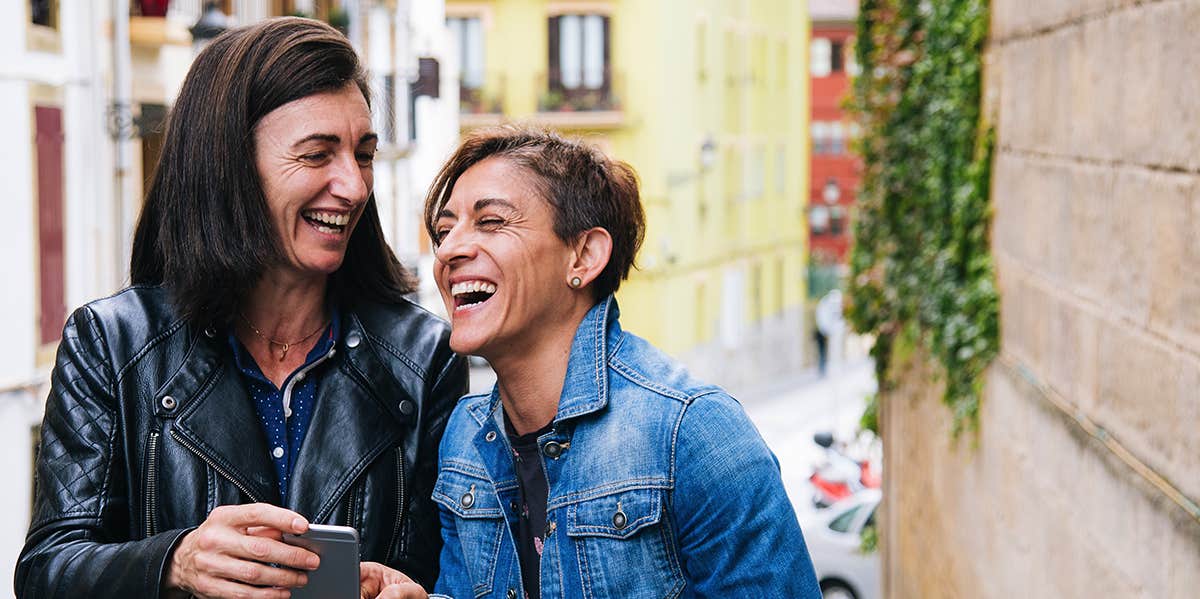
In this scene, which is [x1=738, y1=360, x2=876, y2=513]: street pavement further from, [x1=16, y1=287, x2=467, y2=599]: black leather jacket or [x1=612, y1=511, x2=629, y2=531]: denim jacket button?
[x1=612, y1=511, x2=629, y2=531]: denim jacket button

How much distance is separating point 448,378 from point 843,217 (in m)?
53.8

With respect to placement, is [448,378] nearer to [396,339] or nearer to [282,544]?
[396,339]

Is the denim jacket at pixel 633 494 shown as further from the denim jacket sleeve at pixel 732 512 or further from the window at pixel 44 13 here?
the window at pixel 44 13

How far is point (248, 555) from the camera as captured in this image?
271 centimetres

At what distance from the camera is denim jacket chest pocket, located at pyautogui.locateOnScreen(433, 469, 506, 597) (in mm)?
3074

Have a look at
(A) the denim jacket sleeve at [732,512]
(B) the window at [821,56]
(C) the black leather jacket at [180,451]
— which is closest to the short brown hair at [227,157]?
(C) the black leather jacket at [180,451]

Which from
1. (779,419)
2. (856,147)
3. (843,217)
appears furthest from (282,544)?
(843,217)

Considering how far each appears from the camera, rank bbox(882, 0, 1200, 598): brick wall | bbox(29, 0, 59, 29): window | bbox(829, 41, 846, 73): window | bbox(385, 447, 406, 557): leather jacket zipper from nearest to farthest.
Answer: bbox(385, 447, 406, 557): leather jacket zipper
bbox(882, 0, 1200, 598): brick wall
bbox(29, 0, 59, 29): window
bbox(829, 41, 846, 73): window

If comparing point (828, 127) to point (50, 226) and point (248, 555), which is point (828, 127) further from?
point (248, 555)

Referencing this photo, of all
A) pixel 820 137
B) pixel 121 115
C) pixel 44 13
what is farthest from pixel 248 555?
pixel 820 137

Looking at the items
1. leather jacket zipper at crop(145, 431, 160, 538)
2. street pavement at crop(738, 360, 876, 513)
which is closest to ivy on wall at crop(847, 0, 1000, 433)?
leather jacket zipper at crop(145, 431, 160, 538)

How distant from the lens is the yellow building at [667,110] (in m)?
35.0

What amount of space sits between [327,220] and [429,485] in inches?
21.8

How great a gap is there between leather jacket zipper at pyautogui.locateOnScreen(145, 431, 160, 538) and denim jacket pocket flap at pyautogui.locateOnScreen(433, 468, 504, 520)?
1.70ft
